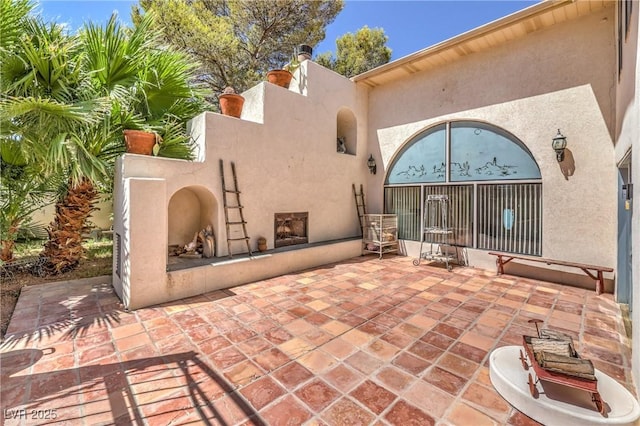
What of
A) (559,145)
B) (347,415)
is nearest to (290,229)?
(347,415)

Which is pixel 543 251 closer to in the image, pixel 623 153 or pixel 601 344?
pixel 623 153

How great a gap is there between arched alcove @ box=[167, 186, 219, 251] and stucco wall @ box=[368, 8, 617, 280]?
6335mm

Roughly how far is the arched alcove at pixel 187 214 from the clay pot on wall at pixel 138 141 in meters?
1.34

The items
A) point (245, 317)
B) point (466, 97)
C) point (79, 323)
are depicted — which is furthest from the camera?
point (466, 97)

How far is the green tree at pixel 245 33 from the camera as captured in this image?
8.62m

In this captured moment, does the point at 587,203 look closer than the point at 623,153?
No

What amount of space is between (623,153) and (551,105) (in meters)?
2.12

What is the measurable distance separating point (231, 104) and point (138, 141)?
2.02 meters

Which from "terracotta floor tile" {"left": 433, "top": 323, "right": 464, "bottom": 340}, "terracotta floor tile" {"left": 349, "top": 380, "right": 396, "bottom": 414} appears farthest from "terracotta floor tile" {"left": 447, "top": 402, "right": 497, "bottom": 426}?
"terracotta floor tile" {"left": 433, "top": 323, "right": 464, "bottom": 340}

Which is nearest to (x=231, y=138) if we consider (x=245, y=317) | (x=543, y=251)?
(x=245, y=317)

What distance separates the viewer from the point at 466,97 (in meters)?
6.58

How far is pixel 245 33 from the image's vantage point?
9758 millimetres

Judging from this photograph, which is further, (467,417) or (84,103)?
(84,103)

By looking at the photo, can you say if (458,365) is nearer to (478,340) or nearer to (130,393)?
(478,340)
